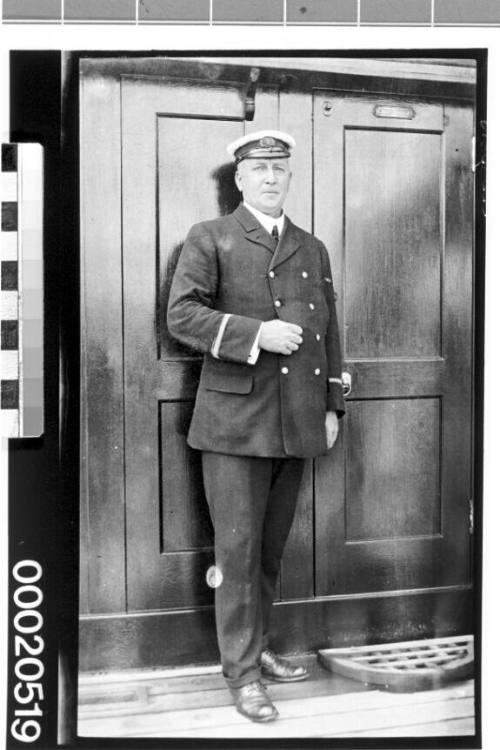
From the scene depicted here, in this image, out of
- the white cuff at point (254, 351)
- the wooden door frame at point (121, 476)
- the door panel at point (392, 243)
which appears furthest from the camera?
the door panel at point (392, 243)

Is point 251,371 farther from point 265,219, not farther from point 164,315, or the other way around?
point 265,219

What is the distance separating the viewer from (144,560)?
2.20 metres

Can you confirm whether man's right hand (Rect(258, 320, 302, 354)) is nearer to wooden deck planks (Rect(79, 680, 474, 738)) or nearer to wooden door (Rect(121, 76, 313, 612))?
wooden door (Rect(121, 76, 313, 612))

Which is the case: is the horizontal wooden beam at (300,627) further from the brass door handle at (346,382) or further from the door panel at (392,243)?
the door panel at (392,243)

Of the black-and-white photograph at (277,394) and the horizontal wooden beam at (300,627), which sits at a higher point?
the black-and-white photograph at (277,394)

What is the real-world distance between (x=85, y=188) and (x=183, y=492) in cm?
85

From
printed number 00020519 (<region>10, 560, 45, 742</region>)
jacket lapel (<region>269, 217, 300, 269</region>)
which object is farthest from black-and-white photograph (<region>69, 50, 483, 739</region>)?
printed number 00020519 (<region>10, 560, 45, 742</region>)

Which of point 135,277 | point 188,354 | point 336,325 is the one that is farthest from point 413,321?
point 135,277

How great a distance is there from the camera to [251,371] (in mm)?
2061

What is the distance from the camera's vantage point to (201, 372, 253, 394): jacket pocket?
2.05 m

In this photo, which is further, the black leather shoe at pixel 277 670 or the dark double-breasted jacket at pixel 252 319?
the black leather shoe at pixel 277 670

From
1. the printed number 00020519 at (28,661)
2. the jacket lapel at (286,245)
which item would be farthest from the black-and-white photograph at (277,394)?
the printed number 00020519 at (28,661)

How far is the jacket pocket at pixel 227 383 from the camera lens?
205cm

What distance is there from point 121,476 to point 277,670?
2.26 feet
